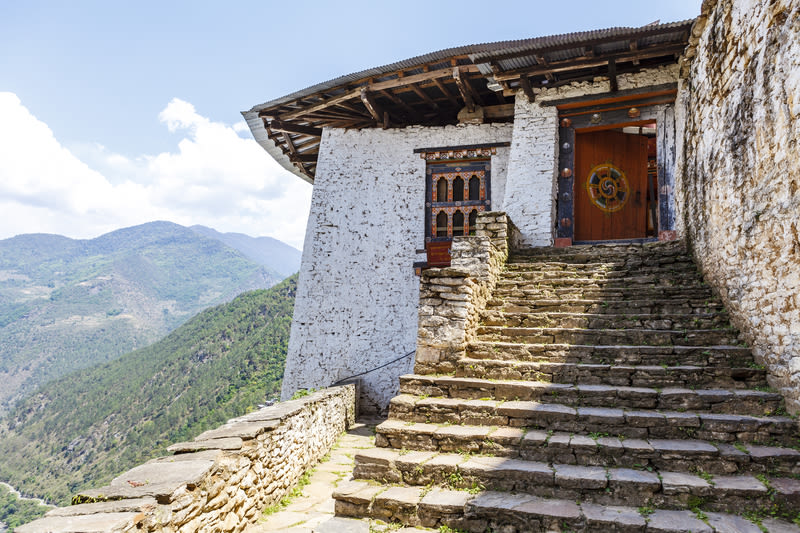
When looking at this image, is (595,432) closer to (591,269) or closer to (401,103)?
(591,269)

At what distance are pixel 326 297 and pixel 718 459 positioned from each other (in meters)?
7.73

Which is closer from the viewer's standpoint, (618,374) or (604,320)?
(618,374)

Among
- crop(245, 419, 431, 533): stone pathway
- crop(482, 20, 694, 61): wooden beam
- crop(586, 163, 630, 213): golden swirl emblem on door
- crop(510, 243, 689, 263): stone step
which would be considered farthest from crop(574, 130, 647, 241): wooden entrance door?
crop(245, 419, 431, 533): stone pathway

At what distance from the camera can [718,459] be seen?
11.8 feet

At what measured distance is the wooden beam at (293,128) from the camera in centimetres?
1141

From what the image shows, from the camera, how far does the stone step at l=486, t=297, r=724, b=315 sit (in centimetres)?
552

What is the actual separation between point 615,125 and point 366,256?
16.8ft

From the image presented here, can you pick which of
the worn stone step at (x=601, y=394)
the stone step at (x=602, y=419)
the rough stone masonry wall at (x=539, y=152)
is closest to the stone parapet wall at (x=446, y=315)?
the worn stone step at (x=601, y=394)

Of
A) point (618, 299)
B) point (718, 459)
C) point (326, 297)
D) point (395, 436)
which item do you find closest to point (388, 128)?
point (326, 297)

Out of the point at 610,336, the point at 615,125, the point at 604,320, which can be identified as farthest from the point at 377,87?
the point at 610,336

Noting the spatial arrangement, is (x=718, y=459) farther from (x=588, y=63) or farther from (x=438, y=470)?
(x=588, y=63)

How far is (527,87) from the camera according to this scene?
29.5 feet

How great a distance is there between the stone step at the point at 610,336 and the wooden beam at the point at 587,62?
4880mm

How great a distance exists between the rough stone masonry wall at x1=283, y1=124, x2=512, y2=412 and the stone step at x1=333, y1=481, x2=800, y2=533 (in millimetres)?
5759
